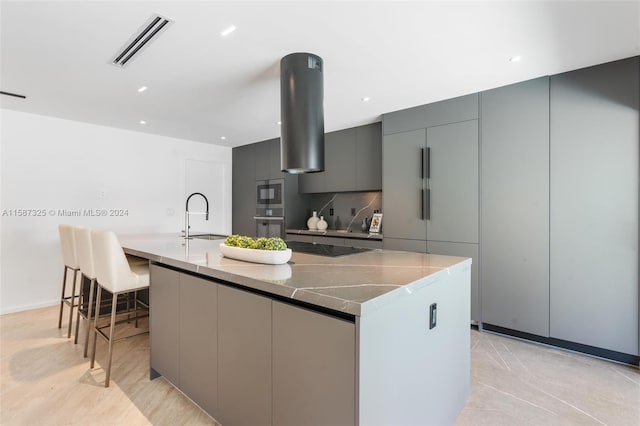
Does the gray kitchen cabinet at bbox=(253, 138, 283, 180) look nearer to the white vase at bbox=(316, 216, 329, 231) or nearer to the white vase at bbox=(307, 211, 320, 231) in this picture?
the white vase at bbox=(307, 211, 320, 231)

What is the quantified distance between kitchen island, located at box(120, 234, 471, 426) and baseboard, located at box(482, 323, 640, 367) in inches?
54.0

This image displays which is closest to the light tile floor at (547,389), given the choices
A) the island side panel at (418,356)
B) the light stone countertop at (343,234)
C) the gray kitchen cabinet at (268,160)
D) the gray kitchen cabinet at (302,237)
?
the island side panel at (418,356)

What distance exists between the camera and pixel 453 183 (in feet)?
10.5

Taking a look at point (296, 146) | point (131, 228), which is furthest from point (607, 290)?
point (131, 228)

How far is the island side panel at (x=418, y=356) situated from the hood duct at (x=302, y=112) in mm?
1190

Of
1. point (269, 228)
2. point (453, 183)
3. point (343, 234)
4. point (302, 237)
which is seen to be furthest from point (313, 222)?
point (453, 183)

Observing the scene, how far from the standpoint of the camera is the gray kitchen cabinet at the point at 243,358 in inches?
53.1

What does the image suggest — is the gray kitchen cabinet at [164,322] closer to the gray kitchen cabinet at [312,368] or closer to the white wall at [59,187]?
the gray kitchen cabinet at [312,368]

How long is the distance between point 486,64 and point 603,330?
2.18 metres

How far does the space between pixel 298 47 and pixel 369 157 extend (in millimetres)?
2159

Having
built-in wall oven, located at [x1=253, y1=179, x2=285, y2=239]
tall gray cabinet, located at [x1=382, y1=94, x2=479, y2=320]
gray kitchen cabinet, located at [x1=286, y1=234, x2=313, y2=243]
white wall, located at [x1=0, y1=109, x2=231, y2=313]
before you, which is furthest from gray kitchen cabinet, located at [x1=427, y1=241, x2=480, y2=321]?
white wall, located at [x1=0, y1=109, x2=231, y2=313]

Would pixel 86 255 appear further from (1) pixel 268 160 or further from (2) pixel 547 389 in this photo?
(2) pixel 547 389

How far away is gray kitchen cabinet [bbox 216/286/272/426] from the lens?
4.42ft

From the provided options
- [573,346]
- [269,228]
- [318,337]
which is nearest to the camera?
[318,337]
